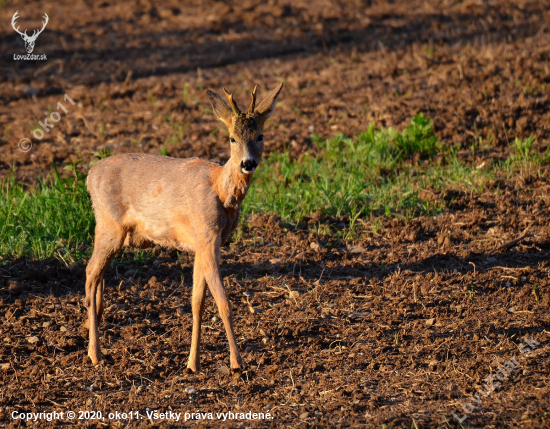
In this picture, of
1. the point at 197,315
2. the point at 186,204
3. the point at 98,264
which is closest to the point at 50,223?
the point at 98,264

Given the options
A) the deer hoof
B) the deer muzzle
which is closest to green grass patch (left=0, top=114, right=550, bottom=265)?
the deer hoof

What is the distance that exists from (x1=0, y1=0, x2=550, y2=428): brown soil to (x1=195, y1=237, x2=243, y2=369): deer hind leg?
0.17 metres

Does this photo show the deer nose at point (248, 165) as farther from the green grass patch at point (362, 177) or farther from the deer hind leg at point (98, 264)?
the green grass patch at point (362, 177)

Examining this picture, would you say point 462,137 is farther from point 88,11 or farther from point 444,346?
point 88,11

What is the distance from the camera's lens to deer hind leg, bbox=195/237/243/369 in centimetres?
514

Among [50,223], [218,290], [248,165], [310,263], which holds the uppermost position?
[248,165]

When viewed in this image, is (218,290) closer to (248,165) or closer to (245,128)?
(248,165)

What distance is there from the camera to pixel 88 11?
14.1 meters

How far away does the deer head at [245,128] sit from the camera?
5023mm

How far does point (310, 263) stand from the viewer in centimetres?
688

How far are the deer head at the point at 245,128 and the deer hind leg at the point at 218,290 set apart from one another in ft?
2.02

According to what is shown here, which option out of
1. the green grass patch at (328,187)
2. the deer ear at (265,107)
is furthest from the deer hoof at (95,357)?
the deer ear at (265,107)

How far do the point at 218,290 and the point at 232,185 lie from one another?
0.75 meters

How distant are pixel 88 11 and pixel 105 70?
287 centimetres
